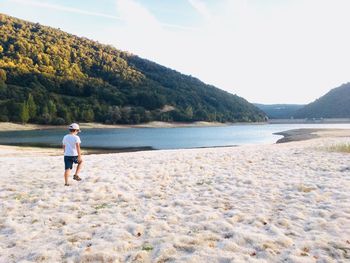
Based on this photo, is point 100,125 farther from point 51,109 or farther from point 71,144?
point 71,144

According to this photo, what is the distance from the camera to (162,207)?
912 cm

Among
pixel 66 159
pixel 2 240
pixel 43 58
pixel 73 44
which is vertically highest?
pixel 73 44

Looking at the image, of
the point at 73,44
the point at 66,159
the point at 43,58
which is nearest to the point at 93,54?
the point at 73,44

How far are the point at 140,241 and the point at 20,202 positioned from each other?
15.6ft

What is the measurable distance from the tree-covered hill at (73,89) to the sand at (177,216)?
9680cm

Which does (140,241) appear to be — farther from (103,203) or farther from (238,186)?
(238,186)

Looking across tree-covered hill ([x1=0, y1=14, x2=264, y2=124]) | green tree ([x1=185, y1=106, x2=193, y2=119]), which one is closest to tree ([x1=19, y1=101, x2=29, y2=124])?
tree-covered hill ([x1=0, y1=14, x2=264, y2=124])

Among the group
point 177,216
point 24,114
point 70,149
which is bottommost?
point 177,216

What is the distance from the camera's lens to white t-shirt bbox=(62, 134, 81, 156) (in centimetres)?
1204

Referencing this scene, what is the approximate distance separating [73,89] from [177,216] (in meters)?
147

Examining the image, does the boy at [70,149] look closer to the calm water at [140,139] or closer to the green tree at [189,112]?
the calm water at [140,139]

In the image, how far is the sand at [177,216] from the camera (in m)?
6.09

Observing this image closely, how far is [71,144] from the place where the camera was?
12078 mm

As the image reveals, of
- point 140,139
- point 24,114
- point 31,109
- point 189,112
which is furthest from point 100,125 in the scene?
point 140,139
